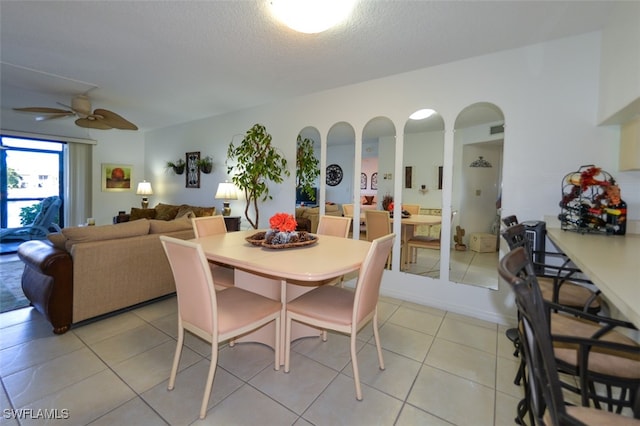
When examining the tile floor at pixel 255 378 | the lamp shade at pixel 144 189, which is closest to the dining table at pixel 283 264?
the tile floor at pixel 255 378

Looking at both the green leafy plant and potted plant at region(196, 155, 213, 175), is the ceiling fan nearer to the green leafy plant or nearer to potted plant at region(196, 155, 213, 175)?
potted plant at region(196, 155, 213, 175)

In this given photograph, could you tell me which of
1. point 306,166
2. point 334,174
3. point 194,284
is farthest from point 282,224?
point 306,166

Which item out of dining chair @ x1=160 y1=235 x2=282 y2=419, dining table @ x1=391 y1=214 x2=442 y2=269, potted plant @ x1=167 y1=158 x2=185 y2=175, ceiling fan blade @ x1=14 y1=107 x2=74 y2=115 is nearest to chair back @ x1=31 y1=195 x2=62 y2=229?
potted plant @ x1=167 y1=158 x2=185 y2=175

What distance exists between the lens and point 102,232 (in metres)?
2.44

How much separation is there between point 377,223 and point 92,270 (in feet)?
9.11

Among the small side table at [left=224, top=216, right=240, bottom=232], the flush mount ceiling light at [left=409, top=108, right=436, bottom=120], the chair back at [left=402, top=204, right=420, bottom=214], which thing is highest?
the flush mount ceiling light at [left=409, top=108, right=436, bottom=120]

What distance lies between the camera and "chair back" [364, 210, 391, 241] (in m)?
3.27

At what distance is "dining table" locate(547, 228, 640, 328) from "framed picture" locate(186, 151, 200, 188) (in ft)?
17.3

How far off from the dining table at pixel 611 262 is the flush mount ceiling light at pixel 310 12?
191 centimetres

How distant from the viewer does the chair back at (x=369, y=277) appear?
1553 millimetres

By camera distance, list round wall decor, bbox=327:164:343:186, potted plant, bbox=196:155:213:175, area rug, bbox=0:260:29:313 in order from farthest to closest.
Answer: potted plant, bbox=196:155:213:175 < round wall decor, bbox=327:164:343:186 < area rug, bbox=0:260:29:313

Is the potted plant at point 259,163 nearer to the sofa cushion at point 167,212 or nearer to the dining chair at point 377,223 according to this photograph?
the dining chair at point 377,223

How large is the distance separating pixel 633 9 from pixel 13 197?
27.3ft

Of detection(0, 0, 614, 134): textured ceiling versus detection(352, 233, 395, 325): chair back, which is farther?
detection(0, 0, 614, 134): textured ceiling
